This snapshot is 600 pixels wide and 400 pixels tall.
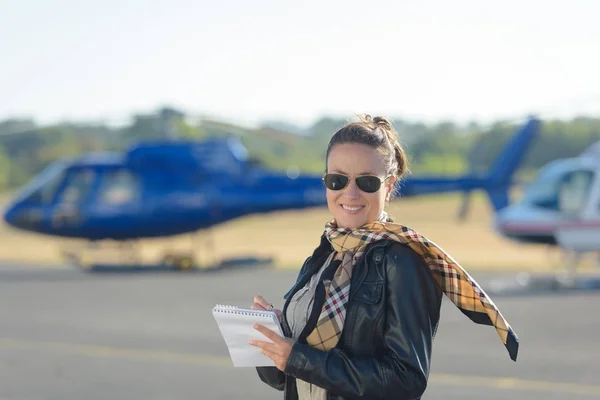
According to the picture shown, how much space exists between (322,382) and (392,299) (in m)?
0.30

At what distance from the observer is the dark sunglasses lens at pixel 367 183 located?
8.77 feet

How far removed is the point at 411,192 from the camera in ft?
71.6

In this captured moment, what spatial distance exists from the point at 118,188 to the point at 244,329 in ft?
67.8

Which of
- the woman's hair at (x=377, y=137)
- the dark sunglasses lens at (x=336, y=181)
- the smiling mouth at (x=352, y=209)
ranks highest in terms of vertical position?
the woman's hair at (x=377, y=137)

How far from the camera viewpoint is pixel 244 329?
2.62 meters

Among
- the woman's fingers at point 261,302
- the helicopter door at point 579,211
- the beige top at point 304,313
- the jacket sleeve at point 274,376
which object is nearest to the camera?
the beige top at point 304,313

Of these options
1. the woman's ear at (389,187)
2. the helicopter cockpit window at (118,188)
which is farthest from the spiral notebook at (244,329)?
the helicopter cockpit window at (118,188)

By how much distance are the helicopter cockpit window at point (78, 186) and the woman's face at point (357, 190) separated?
20384 mm

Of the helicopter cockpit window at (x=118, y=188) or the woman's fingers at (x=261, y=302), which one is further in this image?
the helicopter cockpit window at (x=118, y=188)

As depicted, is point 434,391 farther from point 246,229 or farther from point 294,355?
point 246,229

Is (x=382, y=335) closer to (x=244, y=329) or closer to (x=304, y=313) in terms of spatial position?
(x=304, y=313)

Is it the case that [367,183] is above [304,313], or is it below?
above

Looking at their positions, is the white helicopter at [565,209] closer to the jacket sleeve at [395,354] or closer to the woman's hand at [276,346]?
the jacket sleeve at [395,354]

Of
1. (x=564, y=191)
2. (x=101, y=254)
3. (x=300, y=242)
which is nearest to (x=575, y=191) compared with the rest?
(x=564, y=191)
